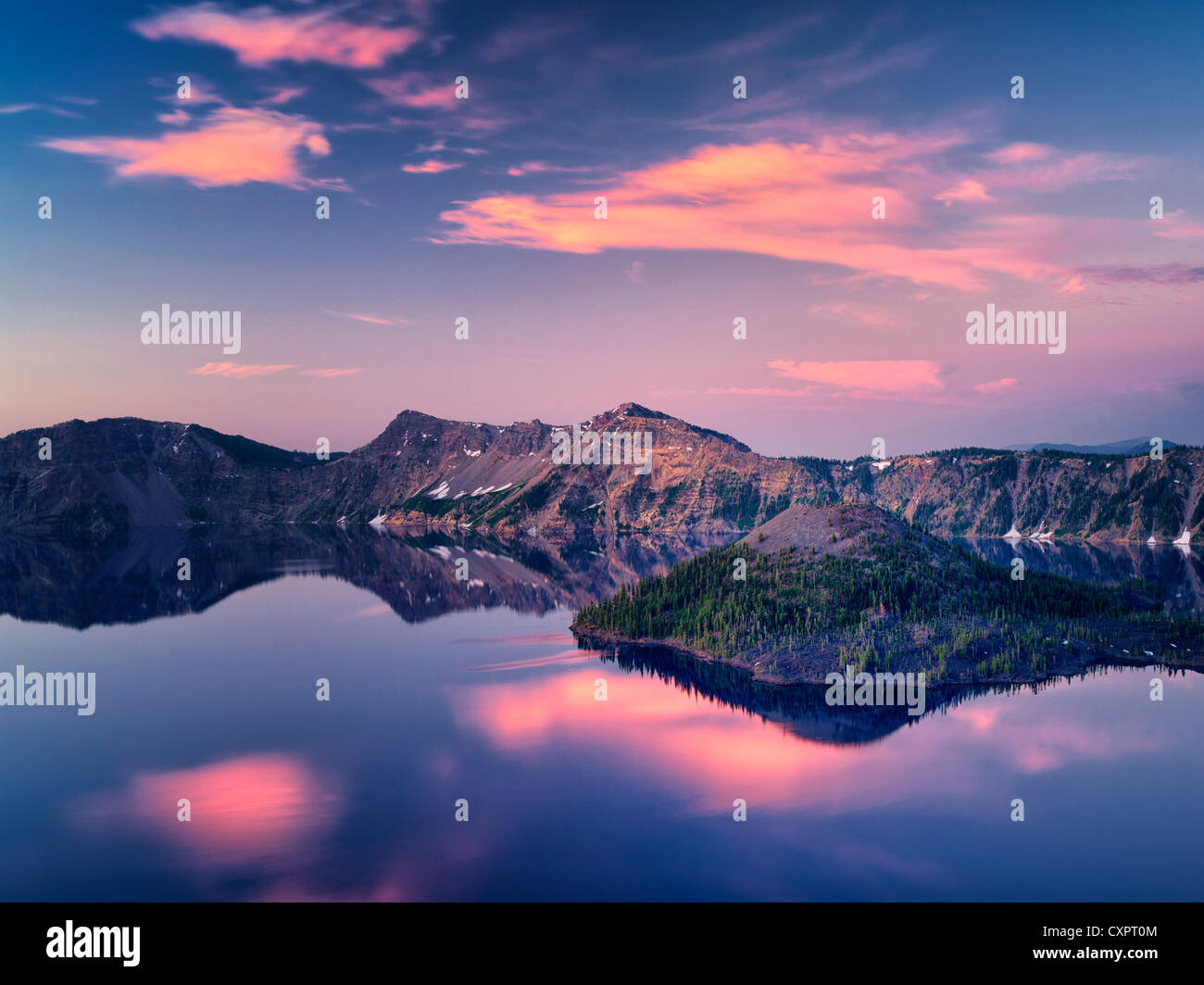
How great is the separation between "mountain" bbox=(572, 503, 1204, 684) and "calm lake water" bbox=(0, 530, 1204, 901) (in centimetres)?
806

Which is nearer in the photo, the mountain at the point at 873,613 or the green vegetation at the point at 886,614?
the mountain at the point at 873,613

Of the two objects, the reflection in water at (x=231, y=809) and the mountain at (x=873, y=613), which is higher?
the mountain at (x=873, y=613)

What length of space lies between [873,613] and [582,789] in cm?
6411

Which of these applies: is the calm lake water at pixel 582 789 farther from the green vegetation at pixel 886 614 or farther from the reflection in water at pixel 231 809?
the green vegetation at pixel 886 614

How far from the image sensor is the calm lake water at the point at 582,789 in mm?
51656

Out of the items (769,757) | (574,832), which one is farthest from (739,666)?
(574,832)

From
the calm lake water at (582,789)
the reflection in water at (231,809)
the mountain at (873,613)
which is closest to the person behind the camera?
the calm lake water at (582,789)

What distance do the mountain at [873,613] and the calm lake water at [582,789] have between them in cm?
806

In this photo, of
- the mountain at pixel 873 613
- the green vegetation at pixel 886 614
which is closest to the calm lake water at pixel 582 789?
the mountain at pixel 873 613

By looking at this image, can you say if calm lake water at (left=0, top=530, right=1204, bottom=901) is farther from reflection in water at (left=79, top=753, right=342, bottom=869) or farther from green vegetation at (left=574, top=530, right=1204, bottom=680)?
green vegetation at (left=574, top=530, right=1204, bottom=680)

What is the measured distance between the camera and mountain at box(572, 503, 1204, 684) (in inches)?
4205

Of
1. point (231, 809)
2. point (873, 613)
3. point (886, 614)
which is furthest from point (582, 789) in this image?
point (886, 614)

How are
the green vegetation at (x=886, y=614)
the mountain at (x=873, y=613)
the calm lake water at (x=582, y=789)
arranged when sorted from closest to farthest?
1. the calm lake water at (x=582, y=789)
2. the mountain at (x=873, y=613)
3. the green vegetation at (x=886, y=614)

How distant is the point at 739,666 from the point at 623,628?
105 ft
